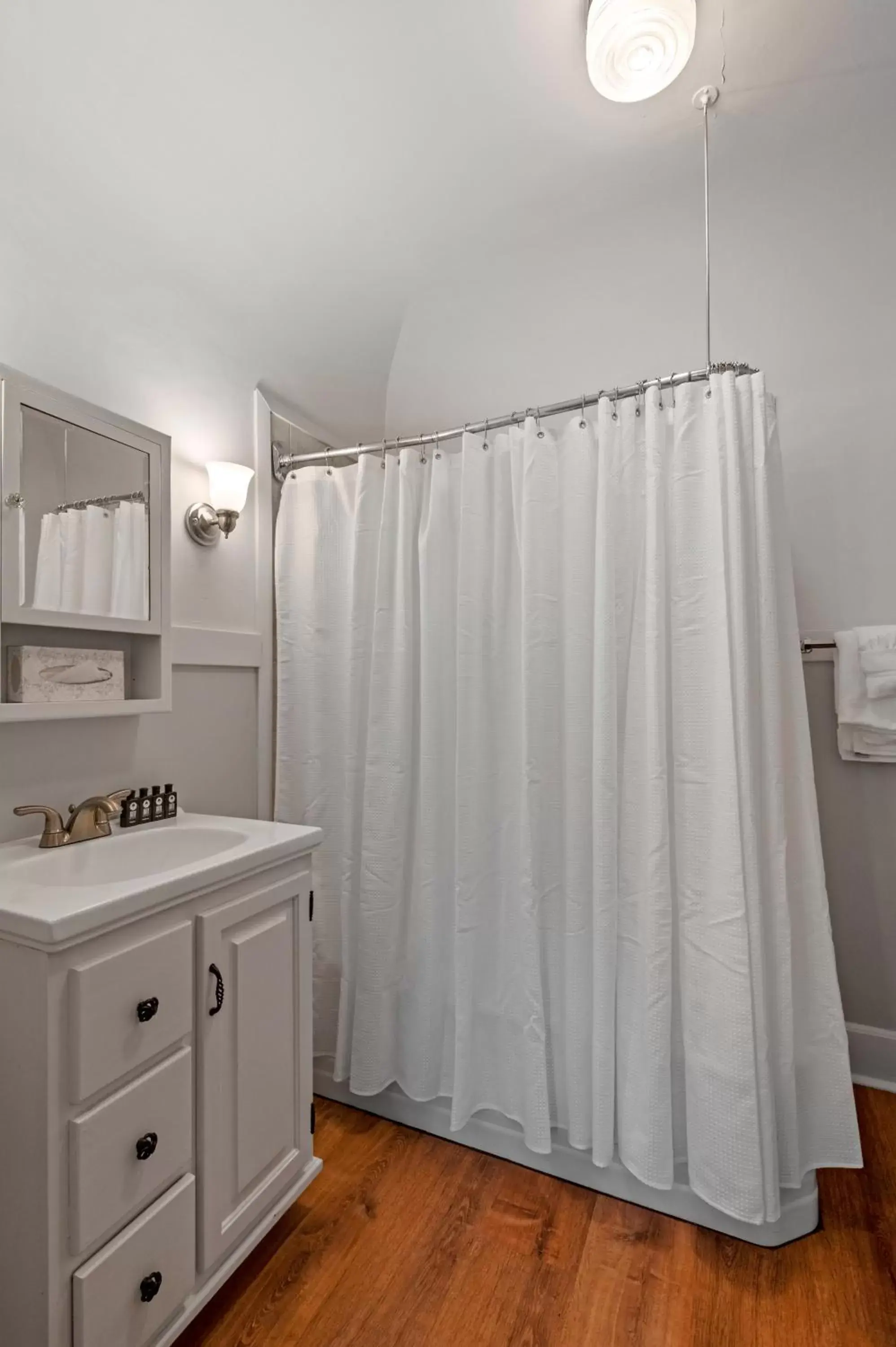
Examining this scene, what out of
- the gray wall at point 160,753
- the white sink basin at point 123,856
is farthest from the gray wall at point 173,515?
the white sink basin at point 123,856

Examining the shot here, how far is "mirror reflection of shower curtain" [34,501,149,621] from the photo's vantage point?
1.38 m

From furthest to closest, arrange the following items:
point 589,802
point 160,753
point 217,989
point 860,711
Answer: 1. point 860,711
2. point 160,753
3. point 589,802
4. point 217,989

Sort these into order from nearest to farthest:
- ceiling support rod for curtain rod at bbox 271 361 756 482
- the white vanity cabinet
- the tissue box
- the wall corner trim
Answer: the white vanity cabinet, the tissue box, ceiling support rod for curtain rod at bbox 271 361 756 482, the wall corner trim

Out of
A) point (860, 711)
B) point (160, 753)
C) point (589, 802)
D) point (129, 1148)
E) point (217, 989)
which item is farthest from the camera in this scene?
point (860, 711)

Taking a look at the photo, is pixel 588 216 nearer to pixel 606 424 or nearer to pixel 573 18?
pixel 573 18

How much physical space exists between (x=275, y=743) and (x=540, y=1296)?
1.47 m

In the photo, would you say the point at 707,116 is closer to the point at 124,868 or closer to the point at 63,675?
the point at 63,675

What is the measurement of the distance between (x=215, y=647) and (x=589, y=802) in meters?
1.12

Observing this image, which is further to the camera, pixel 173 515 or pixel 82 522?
pixel 173 515

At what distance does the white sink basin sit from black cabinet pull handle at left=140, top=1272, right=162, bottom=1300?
2.07 ft

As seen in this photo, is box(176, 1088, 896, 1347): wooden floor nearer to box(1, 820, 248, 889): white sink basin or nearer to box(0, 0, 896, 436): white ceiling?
box(1, 820, 248, 889): white sink basin

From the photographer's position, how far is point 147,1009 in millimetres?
1071

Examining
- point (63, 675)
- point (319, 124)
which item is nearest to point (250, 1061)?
point (63, 675)

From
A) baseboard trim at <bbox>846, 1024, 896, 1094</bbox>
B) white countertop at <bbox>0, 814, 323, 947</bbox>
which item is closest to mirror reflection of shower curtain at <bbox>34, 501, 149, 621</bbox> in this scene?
white countertop at <bbox>0, 814, 323, 947</bbox>
